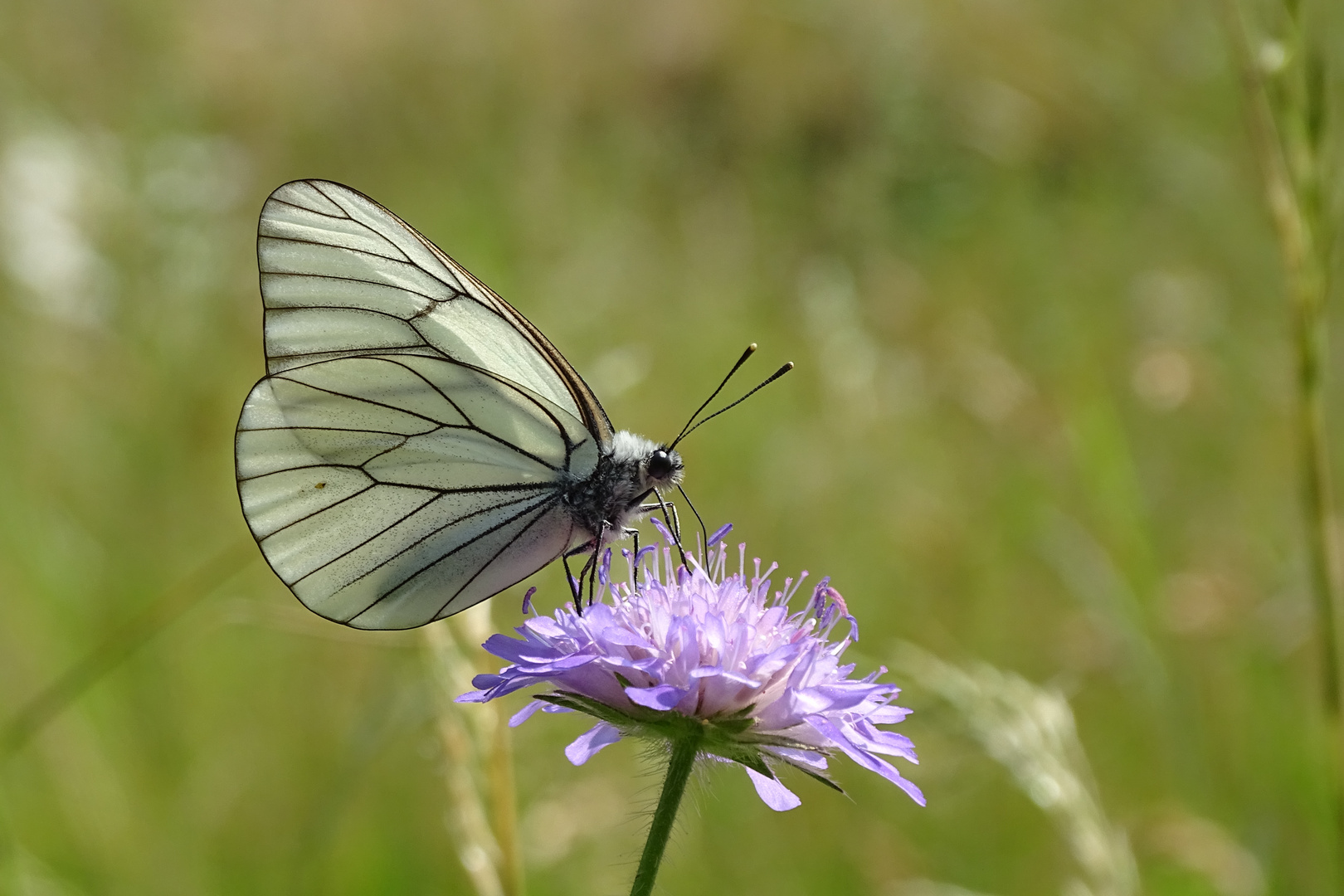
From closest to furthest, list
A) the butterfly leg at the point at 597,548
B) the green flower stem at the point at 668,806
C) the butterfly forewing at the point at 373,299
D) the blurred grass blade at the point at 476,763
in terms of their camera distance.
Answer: the green flower stem at the point at 668,806 → the blurred grass blade at the point at 476,763 → the butterfly leg at the point at 597,548 → the butterfly forewing at the point at 373,299

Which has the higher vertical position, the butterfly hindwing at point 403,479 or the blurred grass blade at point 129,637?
the blurred grass blade at point 129,637

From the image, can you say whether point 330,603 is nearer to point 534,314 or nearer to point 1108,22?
point 534,314

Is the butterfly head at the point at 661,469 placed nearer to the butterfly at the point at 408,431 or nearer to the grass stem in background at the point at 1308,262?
the butterfly at the point at 408,431

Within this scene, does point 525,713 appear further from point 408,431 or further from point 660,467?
point 408,431

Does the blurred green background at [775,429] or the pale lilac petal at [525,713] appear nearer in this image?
the pale lilac petal at [525,713]

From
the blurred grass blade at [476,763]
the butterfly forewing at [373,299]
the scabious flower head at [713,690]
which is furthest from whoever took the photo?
the butterfly forewing at [373,299]

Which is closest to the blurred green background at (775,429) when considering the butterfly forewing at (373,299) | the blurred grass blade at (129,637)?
the blurred grass blade at (129,637)

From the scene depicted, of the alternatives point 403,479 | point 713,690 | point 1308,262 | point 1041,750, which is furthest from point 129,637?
point 1308,262

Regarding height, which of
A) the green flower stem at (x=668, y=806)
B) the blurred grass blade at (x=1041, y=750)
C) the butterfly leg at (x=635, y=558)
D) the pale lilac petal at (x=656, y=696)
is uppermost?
the butterfly leg at (x=635, y=558)
